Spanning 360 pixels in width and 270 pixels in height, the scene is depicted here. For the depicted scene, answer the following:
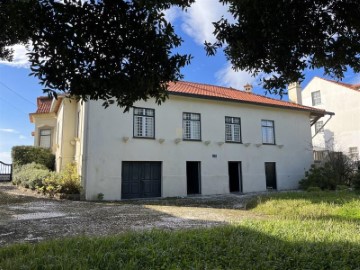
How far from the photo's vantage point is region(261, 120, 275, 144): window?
68.3 feet

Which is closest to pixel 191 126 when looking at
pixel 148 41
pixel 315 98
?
pixel 148 41

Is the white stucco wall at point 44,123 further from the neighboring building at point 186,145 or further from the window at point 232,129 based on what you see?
the window at point 232,129

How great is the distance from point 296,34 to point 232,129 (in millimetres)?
15319

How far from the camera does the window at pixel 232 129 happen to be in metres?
19.4

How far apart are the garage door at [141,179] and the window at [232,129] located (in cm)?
478

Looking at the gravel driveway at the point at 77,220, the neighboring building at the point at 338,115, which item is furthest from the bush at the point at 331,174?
the gravel driveway at the point at 77,220

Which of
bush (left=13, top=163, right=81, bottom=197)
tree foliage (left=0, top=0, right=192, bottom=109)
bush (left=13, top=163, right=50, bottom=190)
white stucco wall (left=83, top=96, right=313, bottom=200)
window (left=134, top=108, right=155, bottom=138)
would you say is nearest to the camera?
tree foliage (left=0, top=0, right=192, bottom=109)

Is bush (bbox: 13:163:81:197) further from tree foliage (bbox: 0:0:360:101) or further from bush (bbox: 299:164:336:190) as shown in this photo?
bush (bbox: 299:164:336:190)

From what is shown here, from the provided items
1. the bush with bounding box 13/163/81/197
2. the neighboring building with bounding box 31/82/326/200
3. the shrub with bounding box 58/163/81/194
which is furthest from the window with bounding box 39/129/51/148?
the shrub with bounding box 58/163/81/194

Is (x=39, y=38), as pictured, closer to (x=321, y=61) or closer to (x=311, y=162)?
(x=321, y=61)

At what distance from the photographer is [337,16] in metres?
4.39

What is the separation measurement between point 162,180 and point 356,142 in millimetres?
19852

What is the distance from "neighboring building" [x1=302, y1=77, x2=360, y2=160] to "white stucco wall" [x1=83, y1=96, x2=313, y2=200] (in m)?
7.35

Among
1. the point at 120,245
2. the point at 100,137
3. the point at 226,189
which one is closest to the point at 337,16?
the point at 120,245
